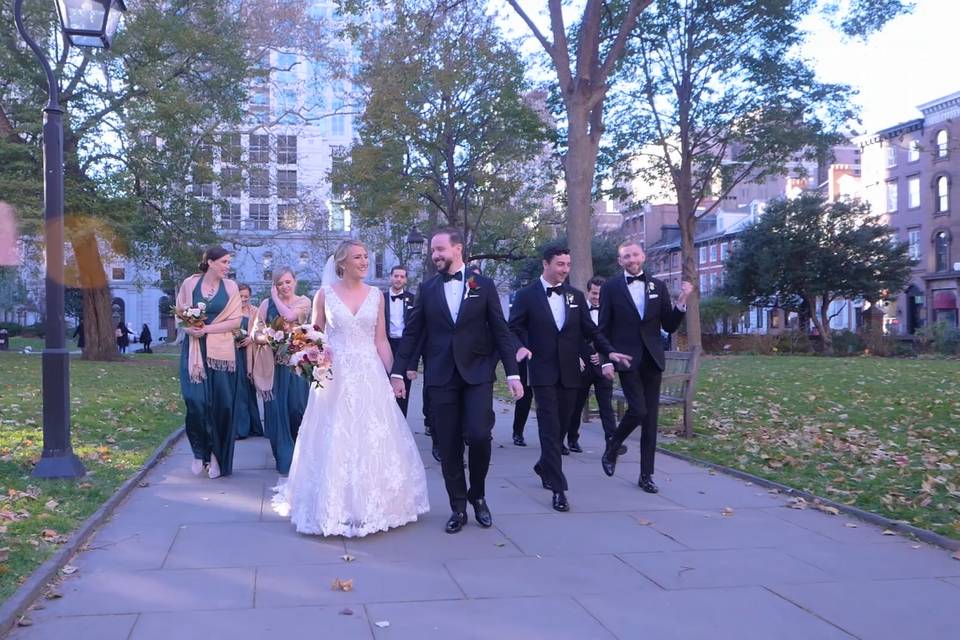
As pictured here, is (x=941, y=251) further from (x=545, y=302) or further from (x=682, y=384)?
(x=545, y=302)

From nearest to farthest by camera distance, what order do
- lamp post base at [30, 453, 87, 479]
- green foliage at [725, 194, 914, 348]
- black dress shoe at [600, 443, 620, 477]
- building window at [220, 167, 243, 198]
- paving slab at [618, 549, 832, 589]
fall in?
paving slab at [618, 549, 832, 589]
lamp post base at [30, 453, 87, 479]
black dress shoe at [600, 443, 620, 477]
building window at [220, 167, 243, 198]
green foliage at [725, 194, 914, 348]

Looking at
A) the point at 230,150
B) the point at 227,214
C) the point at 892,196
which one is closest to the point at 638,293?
the point at 230,150

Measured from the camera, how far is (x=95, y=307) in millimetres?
29516

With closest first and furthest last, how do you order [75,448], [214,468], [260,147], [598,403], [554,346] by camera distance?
[554,346] → [214,468] → [75,448] → [598,403] → [260,147]

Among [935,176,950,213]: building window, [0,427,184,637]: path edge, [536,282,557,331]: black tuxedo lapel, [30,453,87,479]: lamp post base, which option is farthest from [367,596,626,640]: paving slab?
[935,176,950,213]: building window

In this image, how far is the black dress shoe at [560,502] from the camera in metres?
7.06

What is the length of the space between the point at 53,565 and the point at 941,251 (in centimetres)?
5755

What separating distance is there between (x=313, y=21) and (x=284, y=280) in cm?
2717

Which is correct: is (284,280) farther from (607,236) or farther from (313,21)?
(607,236)

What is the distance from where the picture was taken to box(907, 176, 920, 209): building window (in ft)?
183

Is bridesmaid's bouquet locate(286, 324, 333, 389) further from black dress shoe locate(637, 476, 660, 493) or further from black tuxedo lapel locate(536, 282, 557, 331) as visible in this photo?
black dress shoe locate(637, 476, 660, 493)

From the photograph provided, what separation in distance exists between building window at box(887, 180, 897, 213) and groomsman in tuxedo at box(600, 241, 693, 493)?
56.3 metres

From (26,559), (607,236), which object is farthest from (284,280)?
(607,236)

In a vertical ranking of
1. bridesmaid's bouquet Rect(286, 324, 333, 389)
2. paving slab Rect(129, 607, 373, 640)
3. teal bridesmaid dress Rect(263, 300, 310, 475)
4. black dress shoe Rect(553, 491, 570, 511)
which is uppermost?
bridesmaid's bouquet Rect(286, 324, 333, 389)
